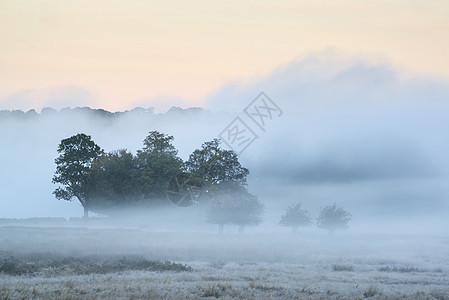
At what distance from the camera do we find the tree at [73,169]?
94125mm

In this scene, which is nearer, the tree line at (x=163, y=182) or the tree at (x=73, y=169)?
the tree line at (x=163, y=182)

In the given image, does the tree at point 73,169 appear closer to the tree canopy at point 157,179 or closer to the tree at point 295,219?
the tree canopy at point 157,179

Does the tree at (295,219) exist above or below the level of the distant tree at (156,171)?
below

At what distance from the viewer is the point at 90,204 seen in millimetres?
96062

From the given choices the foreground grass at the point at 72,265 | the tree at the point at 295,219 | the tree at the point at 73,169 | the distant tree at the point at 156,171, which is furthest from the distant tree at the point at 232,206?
the foreground grass at the point at 72,265

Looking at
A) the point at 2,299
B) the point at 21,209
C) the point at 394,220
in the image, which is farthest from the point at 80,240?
the point at 394,220

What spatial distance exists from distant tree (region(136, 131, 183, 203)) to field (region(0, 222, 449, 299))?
28849 millimetres

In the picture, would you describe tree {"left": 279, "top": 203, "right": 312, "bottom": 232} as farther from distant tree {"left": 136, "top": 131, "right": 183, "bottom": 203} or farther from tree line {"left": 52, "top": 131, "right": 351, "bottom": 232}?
distant tree {"left": 136, "top": 131, "right": 183, "bottom": 203}

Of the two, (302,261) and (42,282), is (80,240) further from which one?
(42,282)

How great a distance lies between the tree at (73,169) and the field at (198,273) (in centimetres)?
3472

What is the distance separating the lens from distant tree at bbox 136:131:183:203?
289ft

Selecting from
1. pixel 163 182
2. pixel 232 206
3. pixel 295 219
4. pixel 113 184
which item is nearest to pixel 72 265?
pixel 232 206

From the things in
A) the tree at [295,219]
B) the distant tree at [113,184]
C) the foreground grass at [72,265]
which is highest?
the distant tree at [113,184]

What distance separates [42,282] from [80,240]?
2916 centimetres
